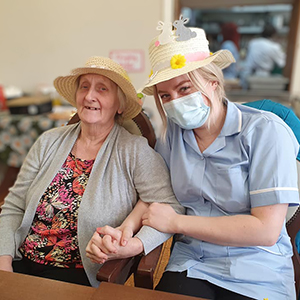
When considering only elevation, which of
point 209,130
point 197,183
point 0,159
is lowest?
point 0,159

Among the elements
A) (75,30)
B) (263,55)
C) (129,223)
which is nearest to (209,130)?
(129,223)

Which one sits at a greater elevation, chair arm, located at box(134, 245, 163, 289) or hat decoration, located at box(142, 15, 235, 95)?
hat decoration, located at box(142, 15, 235, 95)

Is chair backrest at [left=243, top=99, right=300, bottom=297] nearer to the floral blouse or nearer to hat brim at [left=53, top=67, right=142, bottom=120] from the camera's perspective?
hat brim at [left=53, top=67, right=142, bottom=120]

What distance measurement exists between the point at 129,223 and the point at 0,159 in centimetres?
236

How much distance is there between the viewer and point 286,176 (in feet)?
3.46

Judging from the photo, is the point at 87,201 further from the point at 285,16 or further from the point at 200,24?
the point at 285,16

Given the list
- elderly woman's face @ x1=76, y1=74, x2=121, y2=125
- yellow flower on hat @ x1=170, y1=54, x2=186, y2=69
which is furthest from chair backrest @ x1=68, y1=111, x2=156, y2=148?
yellow flower on hat @ x1=170, y1=54, x2=186, y2=69

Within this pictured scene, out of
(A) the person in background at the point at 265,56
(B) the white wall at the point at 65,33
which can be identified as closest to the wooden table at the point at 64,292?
(B) the white wall at the point at 65,33

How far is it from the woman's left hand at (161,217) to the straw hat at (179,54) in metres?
0.51

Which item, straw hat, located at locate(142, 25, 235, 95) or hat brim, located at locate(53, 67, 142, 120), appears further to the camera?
hat brim, located at locate(53, 67, 142, 120)

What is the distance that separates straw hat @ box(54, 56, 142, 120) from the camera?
1.32 meters

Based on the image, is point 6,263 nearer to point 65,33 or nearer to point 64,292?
point 64,292

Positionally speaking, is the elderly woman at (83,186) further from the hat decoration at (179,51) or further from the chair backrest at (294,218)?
the chair backrest at (294,218)

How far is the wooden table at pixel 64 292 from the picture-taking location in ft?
2.64
